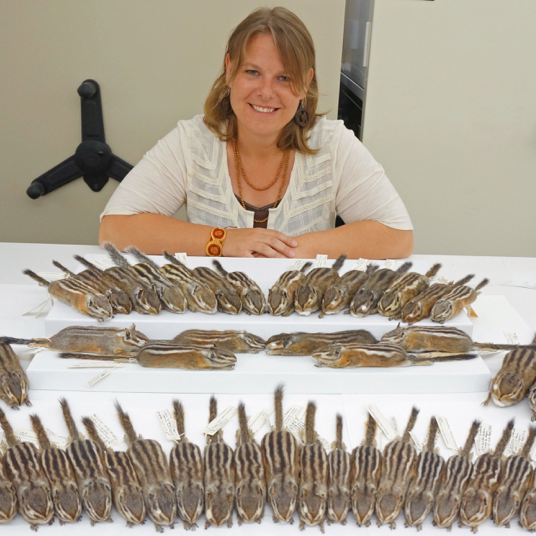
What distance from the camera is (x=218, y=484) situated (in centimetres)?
140

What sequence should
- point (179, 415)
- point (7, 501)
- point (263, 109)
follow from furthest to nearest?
point (263, 109) < point (179, 415) < point (7, 501)

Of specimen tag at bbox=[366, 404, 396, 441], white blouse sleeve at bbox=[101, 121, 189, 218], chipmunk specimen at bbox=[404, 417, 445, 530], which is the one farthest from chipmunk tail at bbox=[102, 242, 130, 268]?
chipmunk specimen at bbox=[404, 417, 445, 530]

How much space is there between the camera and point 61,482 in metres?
1.40

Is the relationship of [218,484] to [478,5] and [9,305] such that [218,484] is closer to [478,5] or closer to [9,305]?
[9,305]

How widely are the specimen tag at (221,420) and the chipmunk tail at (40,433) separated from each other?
1.31 ft

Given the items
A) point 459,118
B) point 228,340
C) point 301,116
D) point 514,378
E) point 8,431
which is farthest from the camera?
point 459,118

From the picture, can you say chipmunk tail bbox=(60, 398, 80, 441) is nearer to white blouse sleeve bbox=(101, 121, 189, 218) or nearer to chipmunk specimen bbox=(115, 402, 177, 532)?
chipmunk specimen bbox=(115, 402, 177, 532)

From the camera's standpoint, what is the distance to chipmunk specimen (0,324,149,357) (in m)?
1.83

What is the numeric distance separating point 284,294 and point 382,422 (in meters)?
0.56

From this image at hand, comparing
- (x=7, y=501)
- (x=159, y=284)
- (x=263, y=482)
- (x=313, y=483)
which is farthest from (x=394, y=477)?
(x=159, y=284)

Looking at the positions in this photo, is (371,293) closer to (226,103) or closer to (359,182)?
(359,182)

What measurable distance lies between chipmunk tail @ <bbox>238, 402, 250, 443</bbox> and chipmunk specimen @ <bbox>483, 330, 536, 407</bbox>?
0.71 meters

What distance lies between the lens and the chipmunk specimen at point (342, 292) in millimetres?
2012

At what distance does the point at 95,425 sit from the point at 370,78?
2.82 m
